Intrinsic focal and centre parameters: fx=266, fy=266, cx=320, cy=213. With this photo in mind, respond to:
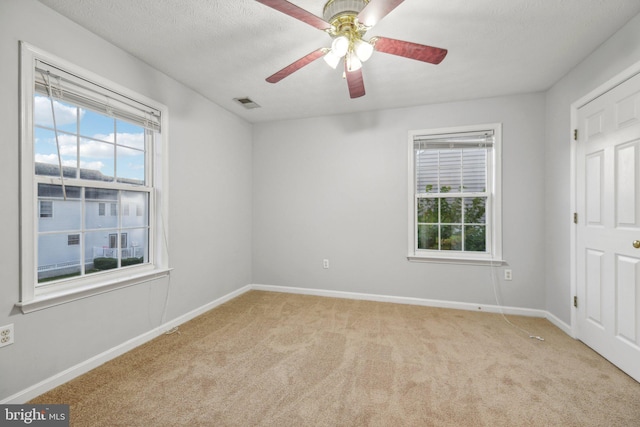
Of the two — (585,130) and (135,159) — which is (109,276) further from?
(585,130)

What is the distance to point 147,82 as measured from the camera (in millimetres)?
2428

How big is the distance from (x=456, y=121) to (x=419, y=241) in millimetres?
1530

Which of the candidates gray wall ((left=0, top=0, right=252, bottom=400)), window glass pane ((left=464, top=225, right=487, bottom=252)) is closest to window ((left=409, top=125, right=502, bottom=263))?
window glass pane ((left=464, top=225, right=487, bottom=252))

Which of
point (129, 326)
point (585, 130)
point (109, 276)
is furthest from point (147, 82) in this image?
point (585, 130)

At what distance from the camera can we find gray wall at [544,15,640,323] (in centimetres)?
213

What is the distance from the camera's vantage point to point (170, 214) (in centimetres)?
267

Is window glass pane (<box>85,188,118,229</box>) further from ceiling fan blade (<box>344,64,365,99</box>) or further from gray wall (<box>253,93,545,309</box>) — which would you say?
ceiling fan blade (<box>344,64,365,99</box>)

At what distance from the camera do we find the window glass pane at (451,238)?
130 inches

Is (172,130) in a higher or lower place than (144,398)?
higher

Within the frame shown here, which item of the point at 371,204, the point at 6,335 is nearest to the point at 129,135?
the point at 6,335

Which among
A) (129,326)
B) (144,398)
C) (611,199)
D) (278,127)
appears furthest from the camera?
(278,127)

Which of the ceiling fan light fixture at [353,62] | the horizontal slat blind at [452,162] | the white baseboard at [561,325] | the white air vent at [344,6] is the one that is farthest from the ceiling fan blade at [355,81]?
the white baseboard at [561,325]

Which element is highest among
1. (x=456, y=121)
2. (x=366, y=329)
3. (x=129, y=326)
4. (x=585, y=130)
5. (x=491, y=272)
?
(x=456, y=121)

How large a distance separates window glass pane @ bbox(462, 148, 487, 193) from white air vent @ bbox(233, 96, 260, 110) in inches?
105
